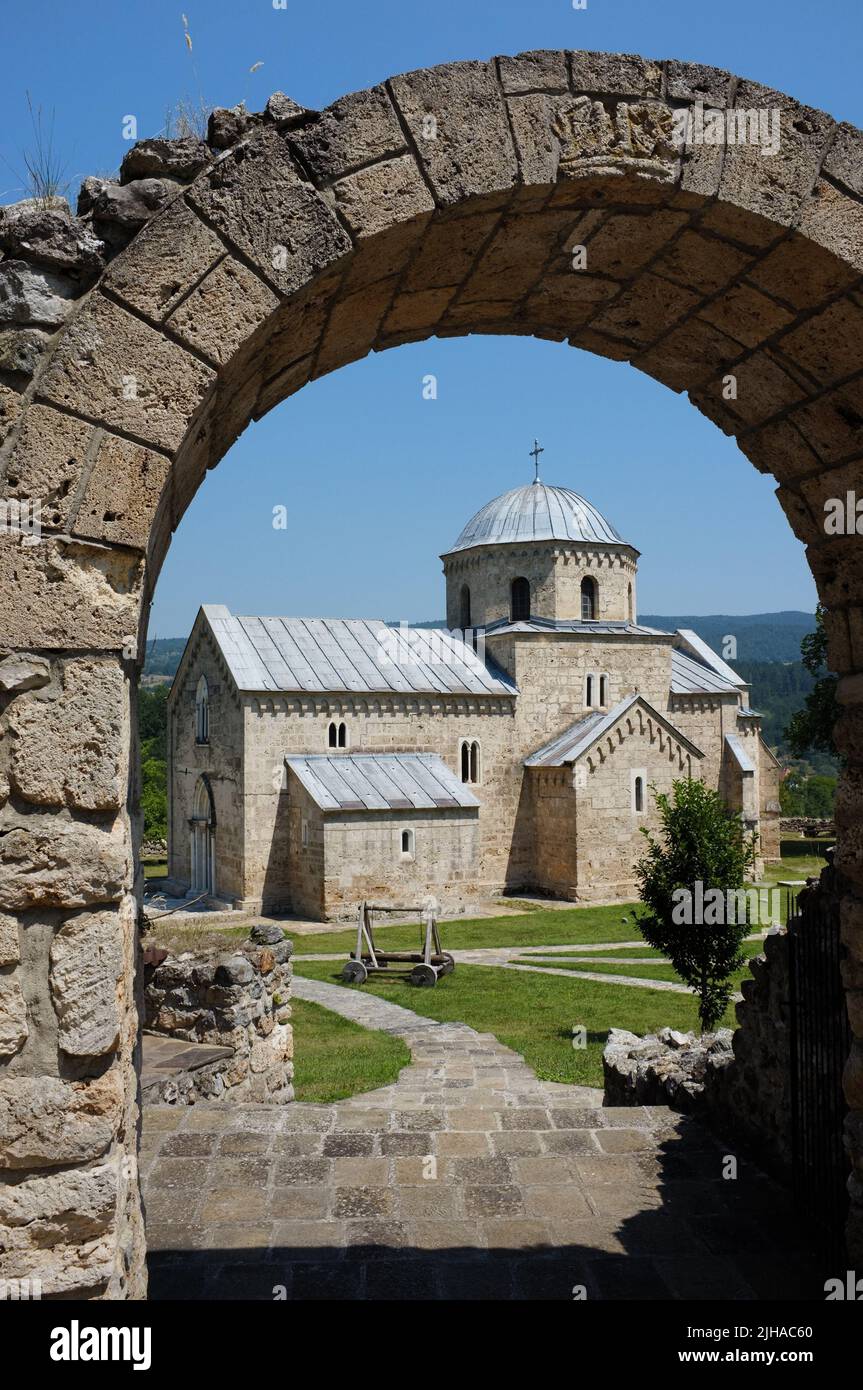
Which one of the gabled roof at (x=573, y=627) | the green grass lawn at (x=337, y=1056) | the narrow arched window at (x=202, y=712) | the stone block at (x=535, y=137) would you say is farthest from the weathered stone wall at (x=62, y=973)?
the gabled roof at (x=573, y=627)

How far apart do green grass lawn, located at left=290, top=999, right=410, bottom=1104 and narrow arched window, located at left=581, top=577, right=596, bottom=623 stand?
20134 mm

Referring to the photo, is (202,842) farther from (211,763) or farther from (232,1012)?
(232,1012)

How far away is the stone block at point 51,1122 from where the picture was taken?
314 centimetres

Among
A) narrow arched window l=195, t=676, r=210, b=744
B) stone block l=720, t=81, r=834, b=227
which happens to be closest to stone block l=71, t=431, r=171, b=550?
stone block l=720, t=81, r=834, b=227

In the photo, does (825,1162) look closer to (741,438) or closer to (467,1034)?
(741,438)

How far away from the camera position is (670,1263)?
512 centimetres

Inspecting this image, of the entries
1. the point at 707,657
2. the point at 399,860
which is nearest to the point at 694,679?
the point at 707,657

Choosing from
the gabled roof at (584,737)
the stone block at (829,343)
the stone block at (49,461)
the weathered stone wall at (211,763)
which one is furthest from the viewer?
the gabled roof at (584,737)

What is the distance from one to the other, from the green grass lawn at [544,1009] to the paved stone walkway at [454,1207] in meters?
4.55

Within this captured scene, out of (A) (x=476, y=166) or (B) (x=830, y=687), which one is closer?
(A) (x=476, y=166)

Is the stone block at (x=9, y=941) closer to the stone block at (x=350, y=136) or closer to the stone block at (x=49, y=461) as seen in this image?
the stone block at (x=49, y=461)
